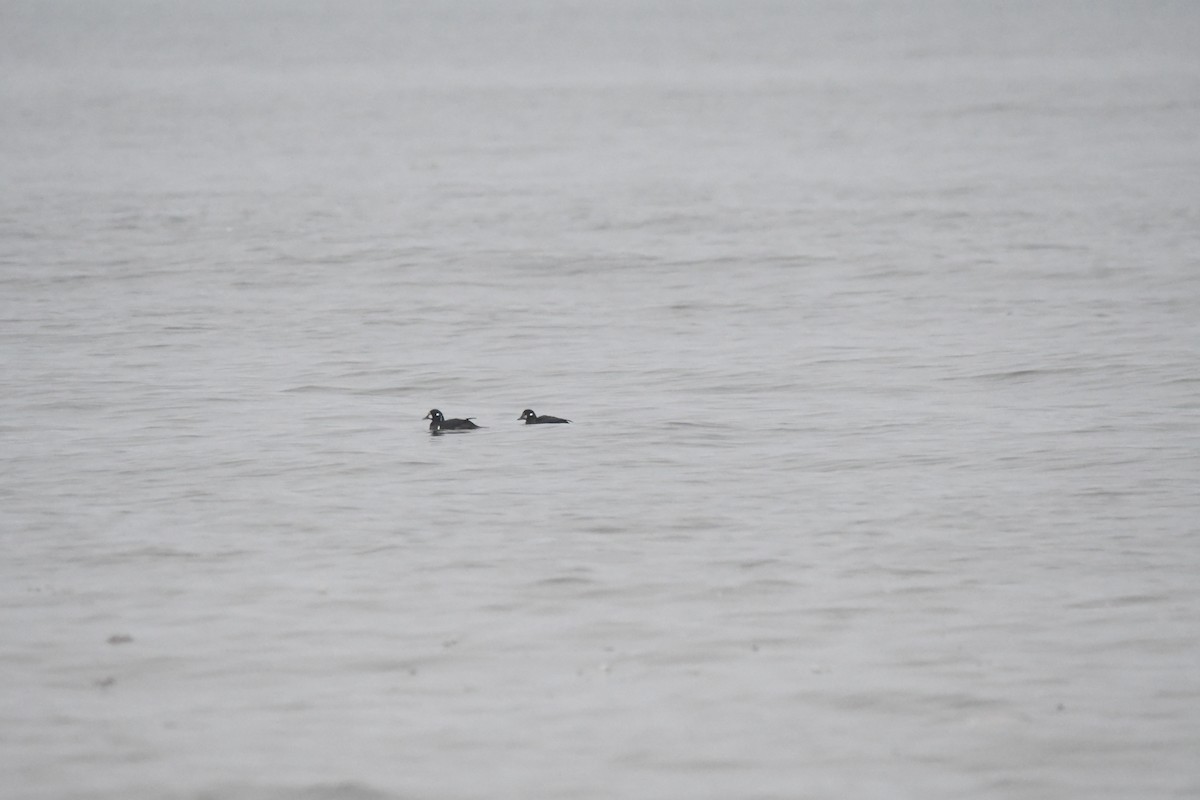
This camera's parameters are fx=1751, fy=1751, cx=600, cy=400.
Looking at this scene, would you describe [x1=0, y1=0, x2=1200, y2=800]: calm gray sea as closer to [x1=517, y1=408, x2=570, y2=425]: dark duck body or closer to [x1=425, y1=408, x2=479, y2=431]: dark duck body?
[x1=517, y1=408, x2=570, y2=425]: dark duck body

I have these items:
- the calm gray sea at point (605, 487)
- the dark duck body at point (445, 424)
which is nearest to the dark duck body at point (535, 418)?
the calm gray sea at point (605, 487)

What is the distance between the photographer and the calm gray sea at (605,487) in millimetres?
9672

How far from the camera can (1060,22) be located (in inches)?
5827

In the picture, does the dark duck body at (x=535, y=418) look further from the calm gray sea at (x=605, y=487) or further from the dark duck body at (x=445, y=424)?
the dark duck body at (x=445, y=424)

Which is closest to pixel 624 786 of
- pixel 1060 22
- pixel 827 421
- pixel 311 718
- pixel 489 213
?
pixel 311 718

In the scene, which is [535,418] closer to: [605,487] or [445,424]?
[445,424]

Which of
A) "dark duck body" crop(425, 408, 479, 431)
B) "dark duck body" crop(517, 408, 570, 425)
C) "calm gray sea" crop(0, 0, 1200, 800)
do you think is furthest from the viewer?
"dark duck body" crop(517, 408, 570, 425)

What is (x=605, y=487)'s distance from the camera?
49.1 ft

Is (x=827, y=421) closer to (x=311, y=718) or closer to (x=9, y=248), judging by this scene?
(x=311, y=718)

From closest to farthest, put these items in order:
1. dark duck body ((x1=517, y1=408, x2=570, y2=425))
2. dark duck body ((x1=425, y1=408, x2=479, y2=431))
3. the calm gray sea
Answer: the calm gray sea < dark duck body ((x1=425, y1=408, x2=479, y2=431)) < dark duck body ((x1=517, y1=408, x2=570, y2=425))

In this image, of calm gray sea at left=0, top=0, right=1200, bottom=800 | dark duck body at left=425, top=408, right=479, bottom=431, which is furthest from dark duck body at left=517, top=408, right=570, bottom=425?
dark duck body at left=425, top=408, right=479, bottom=431

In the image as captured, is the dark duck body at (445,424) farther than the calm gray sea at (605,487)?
Yes

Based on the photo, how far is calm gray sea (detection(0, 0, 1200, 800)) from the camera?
9672 millimetres

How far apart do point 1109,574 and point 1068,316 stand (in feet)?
38.4
